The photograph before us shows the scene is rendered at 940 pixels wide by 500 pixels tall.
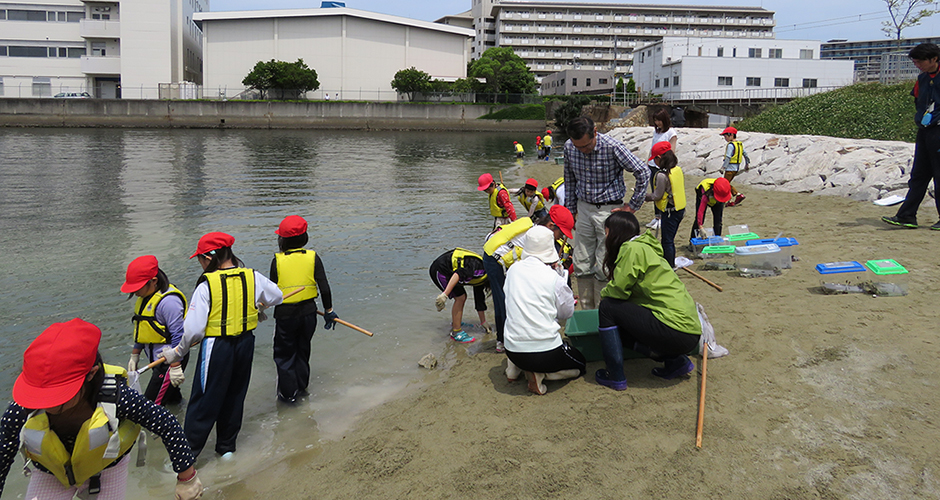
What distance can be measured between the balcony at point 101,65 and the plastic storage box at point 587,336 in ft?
254

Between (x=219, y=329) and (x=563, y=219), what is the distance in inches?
138

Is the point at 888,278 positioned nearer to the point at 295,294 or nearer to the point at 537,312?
the point at 537,312

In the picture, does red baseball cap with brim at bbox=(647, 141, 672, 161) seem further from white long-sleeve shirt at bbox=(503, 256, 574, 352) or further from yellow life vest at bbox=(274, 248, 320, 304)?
yellow life vest at bbox=(274, 248, 320, 304)

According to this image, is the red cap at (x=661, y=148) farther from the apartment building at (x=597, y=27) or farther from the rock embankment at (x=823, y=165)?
the apartment building at (x=597, y=27)

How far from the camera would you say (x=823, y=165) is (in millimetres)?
14414

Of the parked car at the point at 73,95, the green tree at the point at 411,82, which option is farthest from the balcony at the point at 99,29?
the green tree at the point at 411,82

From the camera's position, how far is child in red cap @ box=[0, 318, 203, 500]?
8.67 ft

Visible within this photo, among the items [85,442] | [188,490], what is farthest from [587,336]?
[85,442]

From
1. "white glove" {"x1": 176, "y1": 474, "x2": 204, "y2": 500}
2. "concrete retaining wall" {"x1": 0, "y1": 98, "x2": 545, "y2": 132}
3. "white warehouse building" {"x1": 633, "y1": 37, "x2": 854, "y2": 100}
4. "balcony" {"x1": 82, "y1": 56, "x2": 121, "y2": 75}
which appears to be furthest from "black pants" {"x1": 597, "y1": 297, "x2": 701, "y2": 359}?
"balcony" {"x1": 82, "y1": 56, "x2": 121, "y2": 75}

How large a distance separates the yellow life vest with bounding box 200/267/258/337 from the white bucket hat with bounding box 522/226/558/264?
2.14 m

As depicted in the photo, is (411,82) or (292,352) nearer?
(292,352)

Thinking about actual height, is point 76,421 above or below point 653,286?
below

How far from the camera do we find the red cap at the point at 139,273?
4.61m

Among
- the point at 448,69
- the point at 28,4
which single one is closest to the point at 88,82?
the point at 28,4
